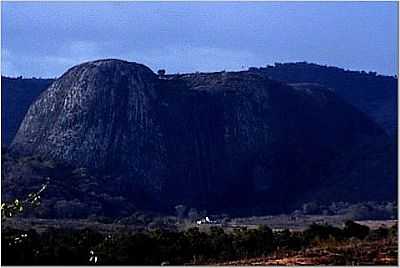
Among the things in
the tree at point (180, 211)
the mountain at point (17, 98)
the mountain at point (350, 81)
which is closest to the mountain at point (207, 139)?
the mountain at point (17, 98)

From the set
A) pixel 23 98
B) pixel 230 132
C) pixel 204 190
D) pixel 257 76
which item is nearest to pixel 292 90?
pixel 257 76

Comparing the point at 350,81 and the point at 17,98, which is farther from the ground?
the point at 350,81

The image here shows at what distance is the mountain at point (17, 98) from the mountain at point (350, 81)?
1155cm

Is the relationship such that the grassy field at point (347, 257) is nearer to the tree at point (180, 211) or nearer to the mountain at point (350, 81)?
the tree at point (180, 211)

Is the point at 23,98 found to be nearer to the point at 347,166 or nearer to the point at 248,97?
the point at 248,97

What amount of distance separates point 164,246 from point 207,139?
2530 cm

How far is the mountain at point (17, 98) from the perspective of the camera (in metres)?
38.8

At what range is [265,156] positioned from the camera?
4078cm

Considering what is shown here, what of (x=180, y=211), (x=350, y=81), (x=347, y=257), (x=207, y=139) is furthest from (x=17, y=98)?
(x=347, y=257)

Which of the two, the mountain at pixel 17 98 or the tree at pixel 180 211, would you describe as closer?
the tree at pixel 180 211

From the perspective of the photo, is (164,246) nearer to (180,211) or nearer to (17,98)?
(180,211)

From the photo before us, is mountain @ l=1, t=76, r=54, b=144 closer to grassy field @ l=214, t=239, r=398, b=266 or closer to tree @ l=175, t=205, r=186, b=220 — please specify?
tree @ l=175, t=205, r=186, b=220

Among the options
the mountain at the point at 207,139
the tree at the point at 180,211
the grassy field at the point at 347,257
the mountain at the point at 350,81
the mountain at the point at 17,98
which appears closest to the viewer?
the grassy field at the point at 347,257

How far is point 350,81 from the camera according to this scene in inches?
1973
